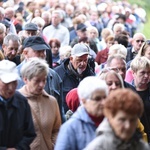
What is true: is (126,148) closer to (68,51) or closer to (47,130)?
(47,130)

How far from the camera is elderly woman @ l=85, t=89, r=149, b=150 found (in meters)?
5.66

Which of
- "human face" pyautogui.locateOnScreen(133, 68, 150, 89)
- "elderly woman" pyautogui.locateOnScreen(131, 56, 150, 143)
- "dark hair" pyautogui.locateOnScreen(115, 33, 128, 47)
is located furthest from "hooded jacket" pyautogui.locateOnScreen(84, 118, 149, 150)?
"dark hair" pyautogui.locateOnScreen(115, 33, 128, 47)

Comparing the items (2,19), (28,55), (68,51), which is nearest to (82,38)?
(2,19)

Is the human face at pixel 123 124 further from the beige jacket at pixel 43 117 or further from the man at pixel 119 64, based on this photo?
the man at pixel 119 64

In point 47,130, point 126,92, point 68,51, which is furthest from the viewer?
point 68,51

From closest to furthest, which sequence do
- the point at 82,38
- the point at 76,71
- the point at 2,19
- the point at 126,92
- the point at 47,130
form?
the point at 126,92
the point at 47,130
the point at 76,71
the point at 2,19
the point at 82,38

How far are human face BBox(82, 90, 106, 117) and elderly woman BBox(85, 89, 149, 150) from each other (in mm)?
610

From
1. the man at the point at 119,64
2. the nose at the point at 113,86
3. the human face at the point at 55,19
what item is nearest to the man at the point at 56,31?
the human face at the point at 55,19

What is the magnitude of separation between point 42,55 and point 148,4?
32759 mm

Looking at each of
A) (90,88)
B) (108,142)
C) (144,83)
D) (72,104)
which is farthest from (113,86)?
(108,142)

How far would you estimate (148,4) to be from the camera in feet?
137

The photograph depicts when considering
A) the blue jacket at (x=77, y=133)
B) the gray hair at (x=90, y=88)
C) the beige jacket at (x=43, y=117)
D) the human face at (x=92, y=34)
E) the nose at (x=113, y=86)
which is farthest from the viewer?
the human face at (x=92, y=34)

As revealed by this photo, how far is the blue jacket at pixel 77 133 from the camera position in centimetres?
635

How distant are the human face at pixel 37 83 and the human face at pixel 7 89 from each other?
597 mm
